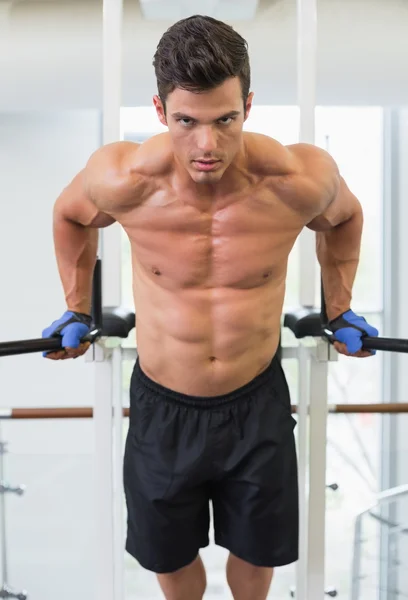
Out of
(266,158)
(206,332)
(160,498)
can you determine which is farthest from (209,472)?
(266,158)

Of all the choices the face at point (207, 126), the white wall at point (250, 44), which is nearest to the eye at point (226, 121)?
the face at point (207, 126)

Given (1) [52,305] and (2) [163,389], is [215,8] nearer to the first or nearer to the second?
(2) [163,389]

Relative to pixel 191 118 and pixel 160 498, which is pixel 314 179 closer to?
pixel 191 118

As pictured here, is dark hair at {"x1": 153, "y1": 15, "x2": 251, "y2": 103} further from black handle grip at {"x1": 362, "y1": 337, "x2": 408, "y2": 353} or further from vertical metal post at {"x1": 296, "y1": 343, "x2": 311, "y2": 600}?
vertical metal post at {"x1": 296, "y1": 343, "x2": 311, "y2": 600}

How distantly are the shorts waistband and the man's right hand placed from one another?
15 centimetres

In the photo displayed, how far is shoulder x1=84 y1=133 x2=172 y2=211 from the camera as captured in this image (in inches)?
48.7

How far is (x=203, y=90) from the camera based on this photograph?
3.48 feet

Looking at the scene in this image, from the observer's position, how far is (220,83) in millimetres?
1062

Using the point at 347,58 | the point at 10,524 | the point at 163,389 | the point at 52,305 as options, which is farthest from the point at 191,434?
the point at 52,305

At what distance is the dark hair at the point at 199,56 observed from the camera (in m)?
1.04

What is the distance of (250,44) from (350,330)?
109cm

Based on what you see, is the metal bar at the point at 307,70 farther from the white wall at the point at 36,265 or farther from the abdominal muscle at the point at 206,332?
the white wall at the point at 36,265

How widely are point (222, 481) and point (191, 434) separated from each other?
140 mm

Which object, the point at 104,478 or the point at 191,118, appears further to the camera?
the point at 104,478
